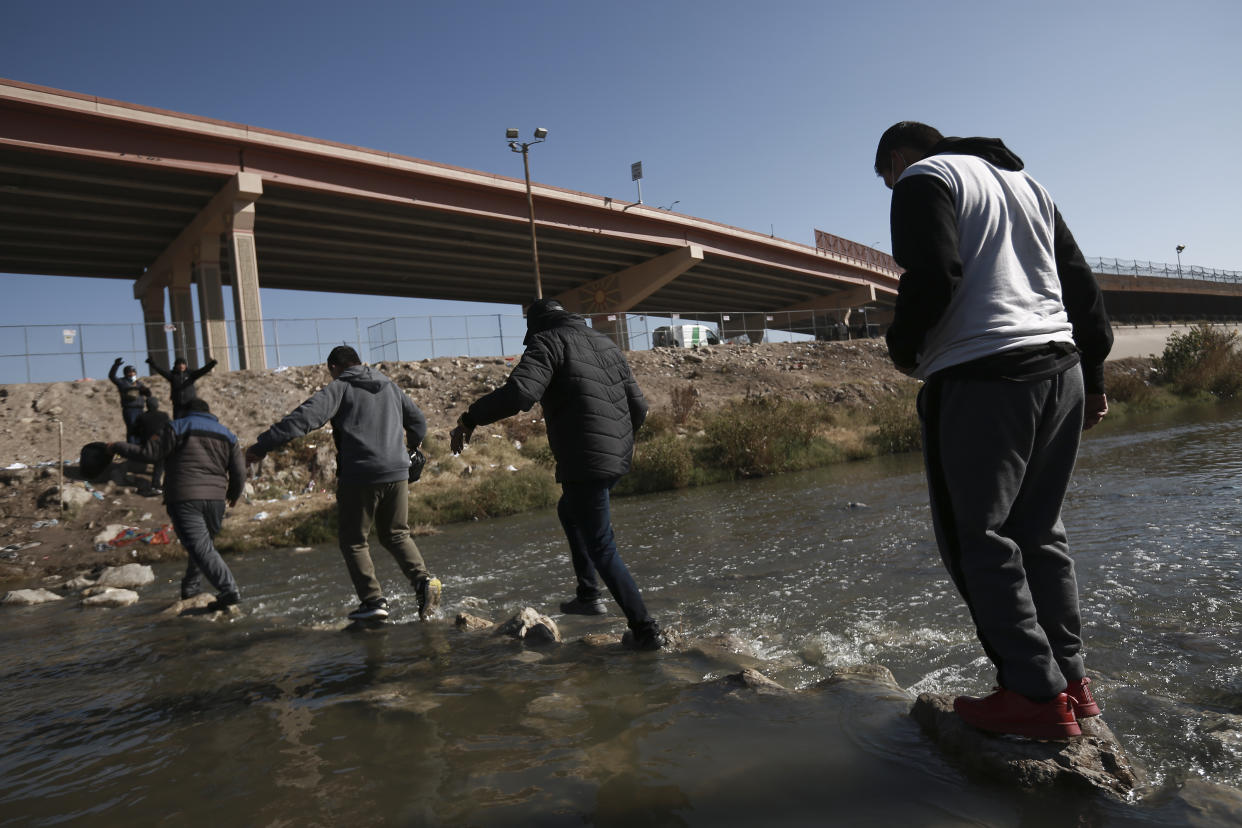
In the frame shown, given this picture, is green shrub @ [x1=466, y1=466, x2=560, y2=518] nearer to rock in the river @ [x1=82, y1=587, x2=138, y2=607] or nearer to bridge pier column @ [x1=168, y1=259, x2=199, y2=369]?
rock in the river @ [x1=82, y1=587, x2=138, y2=607]

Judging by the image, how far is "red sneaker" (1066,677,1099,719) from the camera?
232cm

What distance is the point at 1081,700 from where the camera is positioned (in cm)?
232

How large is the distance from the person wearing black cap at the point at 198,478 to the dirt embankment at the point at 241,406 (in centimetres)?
621

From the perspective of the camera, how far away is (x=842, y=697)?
2.86 m

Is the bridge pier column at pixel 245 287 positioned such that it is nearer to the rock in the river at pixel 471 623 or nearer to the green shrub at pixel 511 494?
the green shrub at pixel 511 494

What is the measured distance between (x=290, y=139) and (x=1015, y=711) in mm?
28428

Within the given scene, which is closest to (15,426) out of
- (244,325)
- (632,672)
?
(244,325)

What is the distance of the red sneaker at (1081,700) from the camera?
7.61 ft

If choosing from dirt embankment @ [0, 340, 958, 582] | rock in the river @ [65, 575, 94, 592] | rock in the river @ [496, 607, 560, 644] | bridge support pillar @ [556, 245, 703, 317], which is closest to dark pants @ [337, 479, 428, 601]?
rock in the river @ [496, 607, 560, 644]

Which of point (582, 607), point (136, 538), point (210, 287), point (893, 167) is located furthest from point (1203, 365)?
point (210, 287)

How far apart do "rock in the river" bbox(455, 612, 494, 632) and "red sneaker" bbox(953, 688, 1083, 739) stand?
11.5 ft

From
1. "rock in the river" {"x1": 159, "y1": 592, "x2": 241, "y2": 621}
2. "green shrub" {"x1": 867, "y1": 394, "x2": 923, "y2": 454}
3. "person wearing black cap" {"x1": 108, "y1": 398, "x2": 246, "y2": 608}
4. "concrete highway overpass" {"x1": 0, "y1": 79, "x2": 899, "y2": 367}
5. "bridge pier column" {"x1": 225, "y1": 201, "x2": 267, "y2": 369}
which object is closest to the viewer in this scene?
"person wearing black cap" {"x1": 108, "y1": 398, "x2": 246, "y2": 608}

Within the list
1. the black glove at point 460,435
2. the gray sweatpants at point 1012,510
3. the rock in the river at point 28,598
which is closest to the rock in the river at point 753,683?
the gray sweatpants at point 1012,510

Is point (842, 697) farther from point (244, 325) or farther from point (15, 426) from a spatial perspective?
point (244, 325)
